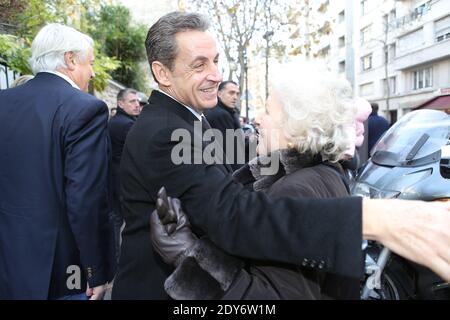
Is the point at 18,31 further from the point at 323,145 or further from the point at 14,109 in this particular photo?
the point at 323,145

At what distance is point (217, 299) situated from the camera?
123cm

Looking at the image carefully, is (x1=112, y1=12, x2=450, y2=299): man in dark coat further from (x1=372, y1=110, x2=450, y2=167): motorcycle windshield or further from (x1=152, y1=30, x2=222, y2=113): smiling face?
(x1=372, y1=110, x2=450, y2=167): motorcycle windshield

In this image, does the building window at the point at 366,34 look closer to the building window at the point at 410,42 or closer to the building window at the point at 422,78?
the building window at the point at 410,42

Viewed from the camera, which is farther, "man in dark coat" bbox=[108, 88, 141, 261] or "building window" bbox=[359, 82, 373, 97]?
"building window" bbox=[359, 82, 373, 97]

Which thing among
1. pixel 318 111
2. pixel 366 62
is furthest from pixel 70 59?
pixel 366 62

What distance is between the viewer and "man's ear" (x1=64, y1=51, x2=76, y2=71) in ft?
7.59

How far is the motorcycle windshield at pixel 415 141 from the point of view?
342cm

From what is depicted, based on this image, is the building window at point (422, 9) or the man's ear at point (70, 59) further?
the building window at point (422, 9)

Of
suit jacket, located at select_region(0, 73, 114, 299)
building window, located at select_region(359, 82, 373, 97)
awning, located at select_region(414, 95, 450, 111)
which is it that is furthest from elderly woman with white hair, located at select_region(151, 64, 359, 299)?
building window, located at select_region(359, 82, 373, 97)

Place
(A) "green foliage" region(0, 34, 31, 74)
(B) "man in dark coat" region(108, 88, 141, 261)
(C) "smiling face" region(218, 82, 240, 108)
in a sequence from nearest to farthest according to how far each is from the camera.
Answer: (A) "green foliage" region(0, 34, 31, 74) < (B) "man in dark coat" region(108, 88, 141, 261) < (C) "smiling face" region(218, 82, 240, 108)

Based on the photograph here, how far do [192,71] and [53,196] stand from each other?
1.01 metres

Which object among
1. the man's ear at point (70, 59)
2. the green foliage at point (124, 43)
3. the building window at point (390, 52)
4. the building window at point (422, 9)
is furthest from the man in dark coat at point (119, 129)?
the building window at point (390, 52)
